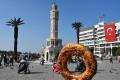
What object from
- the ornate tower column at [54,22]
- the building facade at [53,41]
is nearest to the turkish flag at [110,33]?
the ornate tower column at [54,22]

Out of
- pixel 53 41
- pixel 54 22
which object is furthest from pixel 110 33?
pixel 53 41

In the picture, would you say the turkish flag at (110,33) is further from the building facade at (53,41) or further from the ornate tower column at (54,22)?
the building facade at (53,41)

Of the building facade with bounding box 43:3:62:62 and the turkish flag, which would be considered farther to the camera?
the turkish flag

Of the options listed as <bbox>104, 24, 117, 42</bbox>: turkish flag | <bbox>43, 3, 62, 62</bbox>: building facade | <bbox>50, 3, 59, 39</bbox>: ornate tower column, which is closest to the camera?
<bbox>43, 3, 62, 62</bbox>: building facade

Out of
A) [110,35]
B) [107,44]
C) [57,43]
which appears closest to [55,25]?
[57,43]

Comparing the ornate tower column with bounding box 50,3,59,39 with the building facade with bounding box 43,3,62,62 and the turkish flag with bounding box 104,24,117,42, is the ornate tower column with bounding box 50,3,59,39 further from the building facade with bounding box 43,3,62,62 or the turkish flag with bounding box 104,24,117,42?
the turkish flag with bounding box 104,24,117,42

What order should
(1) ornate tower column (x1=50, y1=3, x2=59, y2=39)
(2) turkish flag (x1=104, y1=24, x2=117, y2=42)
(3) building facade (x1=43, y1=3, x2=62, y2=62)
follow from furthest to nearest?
(2) turkish flag (x1=104, y1=24, x2=117, y2=42) → (1) ornate tower column (x1=50, y1=3, x2=59, y2=39) → (3) building facade (x1=43, y1=3, x2=62, y2=62)

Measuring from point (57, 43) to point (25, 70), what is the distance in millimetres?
86673

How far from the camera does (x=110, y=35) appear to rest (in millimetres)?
162750

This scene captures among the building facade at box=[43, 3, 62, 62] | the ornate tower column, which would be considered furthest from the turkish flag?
the building facade at box=[43, 3, 62, 62]

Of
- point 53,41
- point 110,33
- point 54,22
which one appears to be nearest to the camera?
point 53,41

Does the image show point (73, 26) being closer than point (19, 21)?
No

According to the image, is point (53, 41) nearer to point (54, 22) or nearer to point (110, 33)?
point (54, 22)

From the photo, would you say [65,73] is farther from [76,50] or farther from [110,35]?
[110,35]
